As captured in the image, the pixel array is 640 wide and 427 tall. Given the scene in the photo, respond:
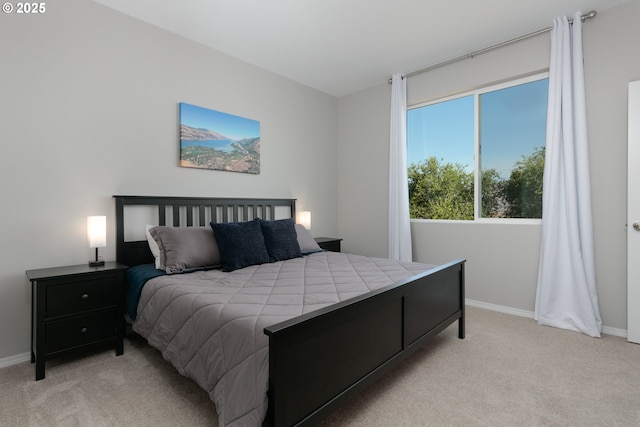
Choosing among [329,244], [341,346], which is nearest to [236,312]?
[341,346]

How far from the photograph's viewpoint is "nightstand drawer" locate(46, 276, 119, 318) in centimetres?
212

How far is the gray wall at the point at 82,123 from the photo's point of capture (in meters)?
2.30

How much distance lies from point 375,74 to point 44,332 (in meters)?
4.07

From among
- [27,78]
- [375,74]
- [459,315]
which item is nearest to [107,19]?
[27,78]

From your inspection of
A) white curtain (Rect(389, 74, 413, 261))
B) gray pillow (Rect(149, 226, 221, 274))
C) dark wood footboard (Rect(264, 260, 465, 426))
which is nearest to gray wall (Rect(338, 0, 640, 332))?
white curtain (Rect(389, 74, 413, 261))

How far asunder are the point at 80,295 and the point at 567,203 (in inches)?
157

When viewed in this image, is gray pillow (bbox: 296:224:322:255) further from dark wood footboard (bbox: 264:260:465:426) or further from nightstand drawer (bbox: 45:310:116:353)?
nightstand drawer (bbox: 45:310:116:353)

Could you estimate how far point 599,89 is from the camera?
2.83m

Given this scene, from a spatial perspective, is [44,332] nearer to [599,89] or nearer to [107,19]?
[107,19]

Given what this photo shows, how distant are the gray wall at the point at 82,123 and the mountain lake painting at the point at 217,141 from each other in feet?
0.29

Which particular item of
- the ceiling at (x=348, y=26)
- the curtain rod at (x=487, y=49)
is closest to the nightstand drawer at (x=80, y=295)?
the ceiling at (x=348, y=26)

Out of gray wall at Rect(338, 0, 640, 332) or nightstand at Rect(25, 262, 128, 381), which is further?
gray wall at Rect(338, 0, 640, 332)

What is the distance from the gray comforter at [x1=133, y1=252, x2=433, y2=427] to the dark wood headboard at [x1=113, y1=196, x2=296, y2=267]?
0.66 meters

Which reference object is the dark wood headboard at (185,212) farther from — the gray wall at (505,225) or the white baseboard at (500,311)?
the gray wall at (505,225)
